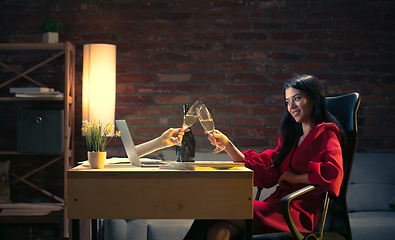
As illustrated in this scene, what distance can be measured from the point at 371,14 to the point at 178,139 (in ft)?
7.13

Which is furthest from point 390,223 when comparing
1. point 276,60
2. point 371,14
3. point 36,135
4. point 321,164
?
point 36,135

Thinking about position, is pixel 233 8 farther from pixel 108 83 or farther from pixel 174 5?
pixel 108 83

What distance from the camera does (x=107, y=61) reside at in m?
2.61

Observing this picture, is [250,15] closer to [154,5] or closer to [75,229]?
[154,5]

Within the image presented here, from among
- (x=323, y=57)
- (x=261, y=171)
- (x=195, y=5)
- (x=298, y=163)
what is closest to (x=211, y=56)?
(x=195, y=5)

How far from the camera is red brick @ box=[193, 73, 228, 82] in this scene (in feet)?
9.37

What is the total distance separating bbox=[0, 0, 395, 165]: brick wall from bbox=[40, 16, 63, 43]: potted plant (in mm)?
196

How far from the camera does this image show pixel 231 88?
2854mm

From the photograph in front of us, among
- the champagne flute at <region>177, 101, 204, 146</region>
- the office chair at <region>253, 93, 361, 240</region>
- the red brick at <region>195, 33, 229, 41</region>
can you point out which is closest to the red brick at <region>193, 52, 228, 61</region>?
the red brick at <region>195, 33, 229, 41</region>

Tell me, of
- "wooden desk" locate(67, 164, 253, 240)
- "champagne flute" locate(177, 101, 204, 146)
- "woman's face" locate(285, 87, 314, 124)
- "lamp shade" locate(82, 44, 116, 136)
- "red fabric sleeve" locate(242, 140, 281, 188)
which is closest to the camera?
"wooden desk" locate(67, 164, 253, 240)

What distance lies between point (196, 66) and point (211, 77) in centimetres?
15

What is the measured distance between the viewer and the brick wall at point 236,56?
2.83 m

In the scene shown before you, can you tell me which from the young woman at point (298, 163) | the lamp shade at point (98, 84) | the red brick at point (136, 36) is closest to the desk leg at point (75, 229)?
the young woman at point (298, 163)

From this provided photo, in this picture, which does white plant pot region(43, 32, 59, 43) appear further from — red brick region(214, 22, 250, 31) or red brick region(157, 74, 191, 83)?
red brick region(214, 22, 250, 31)
